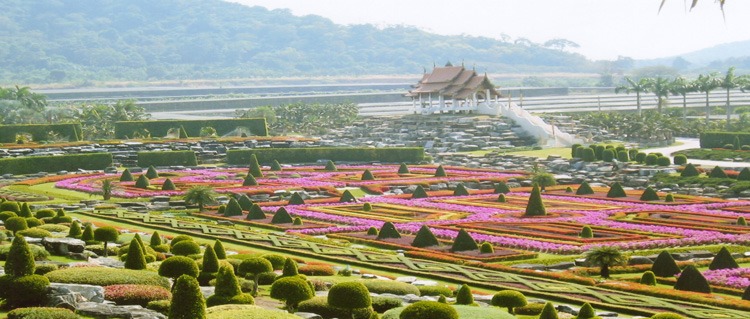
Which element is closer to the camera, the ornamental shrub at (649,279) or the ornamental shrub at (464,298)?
the ornamental shrub at (464,298)

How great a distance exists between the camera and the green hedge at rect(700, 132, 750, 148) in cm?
8000

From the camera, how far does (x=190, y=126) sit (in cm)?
9112

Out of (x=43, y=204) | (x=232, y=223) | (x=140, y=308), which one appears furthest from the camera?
(x=43, y=204)

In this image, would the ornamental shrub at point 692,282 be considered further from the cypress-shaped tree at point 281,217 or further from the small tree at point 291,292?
the cypress-shaped tree at point 281,217

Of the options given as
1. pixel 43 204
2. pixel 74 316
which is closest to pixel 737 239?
pixel 74 316

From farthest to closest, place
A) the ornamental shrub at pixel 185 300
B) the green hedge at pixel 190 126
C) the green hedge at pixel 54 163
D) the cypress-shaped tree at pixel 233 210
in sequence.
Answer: the green hedge at pixel 190 126, the green hedge at pixel 54 163, the cypress-shaped tree at pixel 233 210, the ornamental shrub at pixel 185 300

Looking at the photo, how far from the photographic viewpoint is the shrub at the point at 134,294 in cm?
2566

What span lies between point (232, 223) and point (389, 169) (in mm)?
25840

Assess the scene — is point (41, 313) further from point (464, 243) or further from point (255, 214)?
point (255, 214)

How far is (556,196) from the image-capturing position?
58.5 m

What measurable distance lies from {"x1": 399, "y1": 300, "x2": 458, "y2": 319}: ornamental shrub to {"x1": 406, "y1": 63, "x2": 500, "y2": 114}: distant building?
79479mm

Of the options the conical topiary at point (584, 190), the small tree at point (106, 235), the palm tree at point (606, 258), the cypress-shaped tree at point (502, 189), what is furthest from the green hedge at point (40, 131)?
the palm tree at point (606, 258)

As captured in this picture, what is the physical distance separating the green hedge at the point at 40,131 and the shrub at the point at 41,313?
201ft

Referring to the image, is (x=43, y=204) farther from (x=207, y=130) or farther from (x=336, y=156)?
(x=207, y=130)
